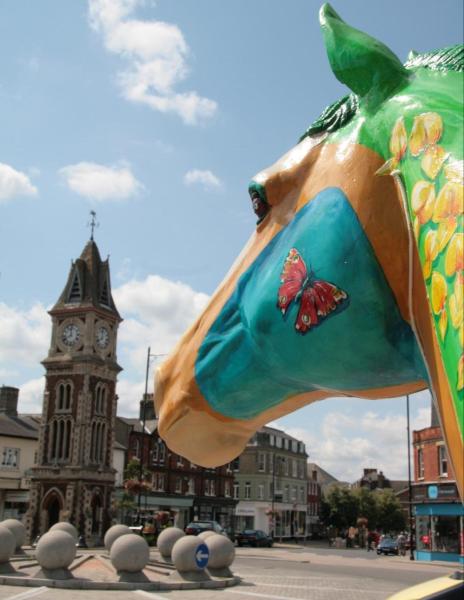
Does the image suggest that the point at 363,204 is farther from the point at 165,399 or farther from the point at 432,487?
the point at 432,487

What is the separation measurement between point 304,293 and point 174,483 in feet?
198

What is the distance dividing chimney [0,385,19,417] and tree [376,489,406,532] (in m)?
39.4

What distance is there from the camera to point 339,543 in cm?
5281

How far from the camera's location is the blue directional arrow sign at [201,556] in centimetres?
1847

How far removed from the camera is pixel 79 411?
5022cm

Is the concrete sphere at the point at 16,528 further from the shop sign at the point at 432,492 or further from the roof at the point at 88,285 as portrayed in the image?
the roof at the point at 88,285

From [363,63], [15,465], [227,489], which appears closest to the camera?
[363,63]

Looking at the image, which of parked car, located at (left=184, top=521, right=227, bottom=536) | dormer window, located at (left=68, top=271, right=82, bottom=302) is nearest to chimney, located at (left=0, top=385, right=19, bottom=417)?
dormer window, located at (left=68, top=271, right=82, bottom=302)

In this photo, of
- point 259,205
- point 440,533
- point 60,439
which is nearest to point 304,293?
point 259,205

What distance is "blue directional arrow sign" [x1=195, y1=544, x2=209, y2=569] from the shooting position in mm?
18469

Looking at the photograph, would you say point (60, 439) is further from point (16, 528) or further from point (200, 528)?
point (16, 528)

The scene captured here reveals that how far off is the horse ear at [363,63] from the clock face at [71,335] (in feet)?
176

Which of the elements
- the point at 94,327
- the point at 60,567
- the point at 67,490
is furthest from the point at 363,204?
the point at 94,327

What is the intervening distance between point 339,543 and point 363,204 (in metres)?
55.5
